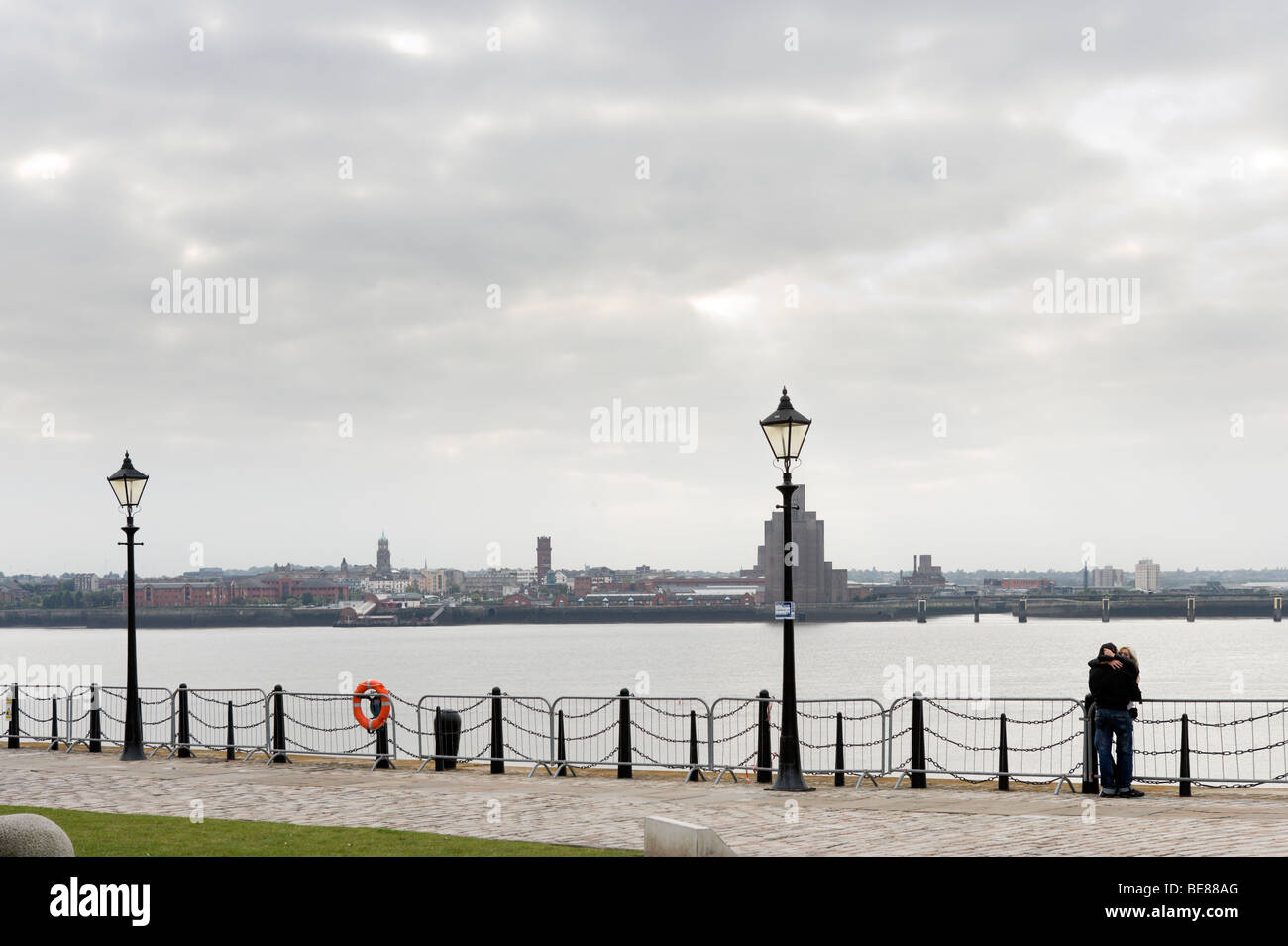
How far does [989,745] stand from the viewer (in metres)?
54.0

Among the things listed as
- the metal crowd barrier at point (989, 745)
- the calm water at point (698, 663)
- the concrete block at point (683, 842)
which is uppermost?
the concrete block at point (683, 842)

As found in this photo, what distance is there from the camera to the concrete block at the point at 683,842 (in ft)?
30.0

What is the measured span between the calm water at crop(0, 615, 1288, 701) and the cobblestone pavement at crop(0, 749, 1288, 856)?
5754 centimetres

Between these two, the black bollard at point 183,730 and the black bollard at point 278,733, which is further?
the black bollard at point 183,730

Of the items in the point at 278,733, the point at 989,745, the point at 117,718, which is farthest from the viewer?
the point at 989,745

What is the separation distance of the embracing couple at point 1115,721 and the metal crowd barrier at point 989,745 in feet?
1.44

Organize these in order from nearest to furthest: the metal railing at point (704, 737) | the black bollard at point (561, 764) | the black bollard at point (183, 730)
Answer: the metal railing at point (704, 737)
the black bollard at point (561, 764)
the black bollard at point (183, 730)

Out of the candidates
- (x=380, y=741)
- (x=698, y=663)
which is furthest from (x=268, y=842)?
(x=698, y=663)

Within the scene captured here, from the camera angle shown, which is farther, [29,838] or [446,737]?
[446,737]

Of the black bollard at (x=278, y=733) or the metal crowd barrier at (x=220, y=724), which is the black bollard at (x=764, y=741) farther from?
the black bollard at (x=278, y=733)

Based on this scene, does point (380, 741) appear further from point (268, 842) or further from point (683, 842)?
point (683, 842)

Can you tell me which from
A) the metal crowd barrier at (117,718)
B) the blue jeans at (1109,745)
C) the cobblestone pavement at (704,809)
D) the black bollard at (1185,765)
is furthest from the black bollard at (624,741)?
the black bollard at (1185,765)

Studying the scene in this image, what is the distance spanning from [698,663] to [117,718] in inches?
3733
